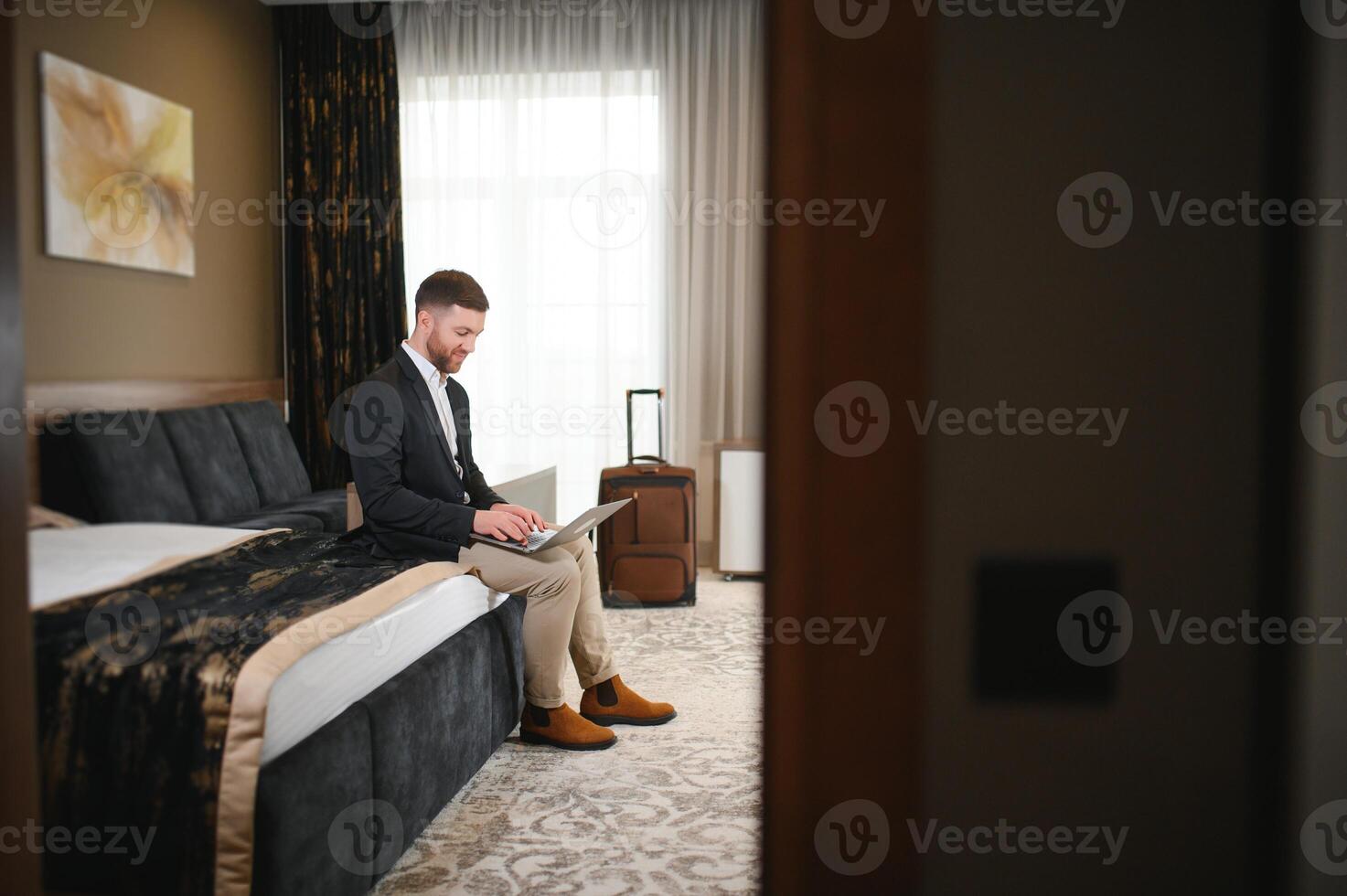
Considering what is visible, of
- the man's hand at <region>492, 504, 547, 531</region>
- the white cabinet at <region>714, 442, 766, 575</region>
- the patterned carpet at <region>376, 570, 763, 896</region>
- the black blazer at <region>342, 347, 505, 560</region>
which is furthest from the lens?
the white cabinet at <region>714, 442, 766, 575</region>

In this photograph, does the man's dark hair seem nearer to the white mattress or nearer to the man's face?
the man's face

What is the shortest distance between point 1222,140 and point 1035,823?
0.59 m

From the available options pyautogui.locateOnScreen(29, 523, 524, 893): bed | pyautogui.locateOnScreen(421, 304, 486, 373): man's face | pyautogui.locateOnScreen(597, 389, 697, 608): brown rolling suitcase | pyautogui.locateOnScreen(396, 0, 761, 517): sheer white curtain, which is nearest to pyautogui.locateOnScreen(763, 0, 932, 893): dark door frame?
pyautogui.locateOnScreen(29, 523, 524, 893): bed

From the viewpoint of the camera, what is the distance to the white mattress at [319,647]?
0.85 metres

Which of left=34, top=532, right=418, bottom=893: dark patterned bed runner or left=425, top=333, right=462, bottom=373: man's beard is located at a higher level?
left=425, top=333, right=462, bottom=373: man's beard

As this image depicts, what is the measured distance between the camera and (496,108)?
382 cm

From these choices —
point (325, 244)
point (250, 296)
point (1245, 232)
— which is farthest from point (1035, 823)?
point (325, 244)

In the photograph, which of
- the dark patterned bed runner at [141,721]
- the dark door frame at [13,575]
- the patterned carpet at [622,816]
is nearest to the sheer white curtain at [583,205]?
the patterned carpet at [622,816]

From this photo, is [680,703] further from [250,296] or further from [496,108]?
[496,108]

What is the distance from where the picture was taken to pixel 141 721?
95cm

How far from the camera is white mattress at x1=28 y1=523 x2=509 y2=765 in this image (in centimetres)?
85

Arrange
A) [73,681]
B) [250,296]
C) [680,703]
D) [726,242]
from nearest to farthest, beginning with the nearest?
1. [73,681]
2. [680,703]
3. [250,296]
4. [726,242]

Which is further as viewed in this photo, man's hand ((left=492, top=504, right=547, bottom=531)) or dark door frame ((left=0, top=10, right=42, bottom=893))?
man's hand ((left=492, top=504, right=547, bottom=531))

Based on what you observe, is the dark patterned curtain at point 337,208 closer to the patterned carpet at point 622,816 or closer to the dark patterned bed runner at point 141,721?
the patterned carpet at point 622,816
